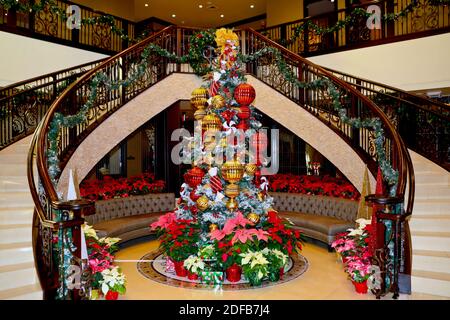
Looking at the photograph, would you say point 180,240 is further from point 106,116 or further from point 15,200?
point 106,116

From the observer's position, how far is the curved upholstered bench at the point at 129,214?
6.58 metres

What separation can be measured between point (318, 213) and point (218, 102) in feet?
12.4

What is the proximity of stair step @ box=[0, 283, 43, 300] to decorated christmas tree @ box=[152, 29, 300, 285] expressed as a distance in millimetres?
1892

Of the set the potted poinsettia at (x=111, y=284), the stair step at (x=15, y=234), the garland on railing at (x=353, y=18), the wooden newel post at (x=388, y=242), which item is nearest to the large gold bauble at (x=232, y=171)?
the wooden newel post at (x=388, y=242)

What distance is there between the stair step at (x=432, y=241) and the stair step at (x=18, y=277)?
172 inches

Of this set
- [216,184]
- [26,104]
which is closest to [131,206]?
[26,104]

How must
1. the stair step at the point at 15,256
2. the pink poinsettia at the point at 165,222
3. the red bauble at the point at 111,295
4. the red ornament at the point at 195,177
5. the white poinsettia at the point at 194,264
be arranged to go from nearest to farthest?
the stair step at the point at 15,256 < the red bauble at the point at 111,295 < the white poinsettia at the point at 194,264 < the red ornament at the point at 195,177 < the pink poinsettia at the point at 165,222

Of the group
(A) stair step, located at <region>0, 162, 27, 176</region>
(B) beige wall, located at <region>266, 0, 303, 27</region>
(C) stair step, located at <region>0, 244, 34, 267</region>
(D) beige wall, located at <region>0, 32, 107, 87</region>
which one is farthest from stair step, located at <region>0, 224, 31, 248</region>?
(B) beige wall, located at <region>266, 0, 303, 27</region>

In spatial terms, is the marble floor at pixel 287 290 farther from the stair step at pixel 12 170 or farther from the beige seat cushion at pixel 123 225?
the stair step at pixel 12 170

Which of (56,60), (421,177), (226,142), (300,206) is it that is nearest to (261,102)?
(300,206)

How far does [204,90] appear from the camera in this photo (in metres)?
5.61

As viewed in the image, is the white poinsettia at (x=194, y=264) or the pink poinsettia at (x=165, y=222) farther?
the pink poinsettia at (x=165, y=222)

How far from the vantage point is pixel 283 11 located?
14.0 meters

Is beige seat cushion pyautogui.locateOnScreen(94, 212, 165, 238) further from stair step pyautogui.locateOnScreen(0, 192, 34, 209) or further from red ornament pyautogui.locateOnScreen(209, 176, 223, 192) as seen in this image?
red ornament pyautogui.locateOnScreen(209, 176, 223, 192)
